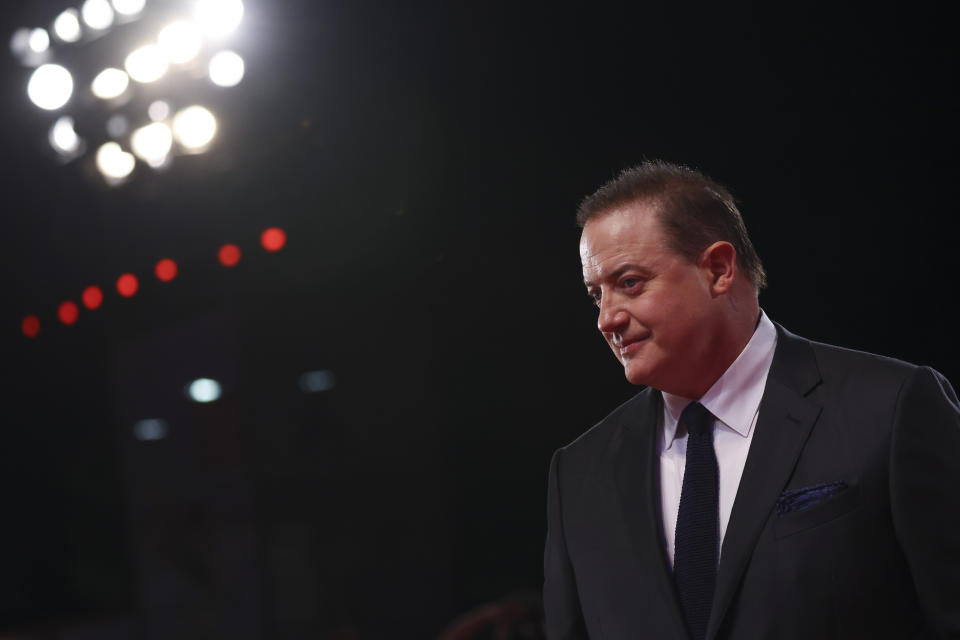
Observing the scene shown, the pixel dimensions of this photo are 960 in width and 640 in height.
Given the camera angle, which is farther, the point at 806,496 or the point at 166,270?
the point at 166,270

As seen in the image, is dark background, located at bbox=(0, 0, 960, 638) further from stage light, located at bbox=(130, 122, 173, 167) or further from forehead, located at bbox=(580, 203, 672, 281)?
forehead, located at bbox=(580, 203, 672, 281)

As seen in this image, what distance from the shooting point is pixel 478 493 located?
407cm

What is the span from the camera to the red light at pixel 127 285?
3.89m

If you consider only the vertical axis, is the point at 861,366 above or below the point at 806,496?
above

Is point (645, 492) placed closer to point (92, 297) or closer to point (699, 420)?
point (699, 420)

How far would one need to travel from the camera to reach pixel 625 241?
49.0 inches

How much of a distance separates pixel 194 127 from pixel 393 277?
2.90 feet

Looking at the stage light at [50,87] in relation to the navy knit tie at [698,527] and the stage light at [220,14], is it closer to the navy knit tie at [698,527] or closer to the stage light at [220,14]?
the stage light at [220,14]

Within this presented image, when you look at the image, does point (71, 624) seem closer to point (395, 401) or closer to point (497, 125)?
point (395, 401)

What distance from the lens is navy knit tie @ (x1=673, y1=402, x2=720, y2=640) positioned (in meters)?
1.23

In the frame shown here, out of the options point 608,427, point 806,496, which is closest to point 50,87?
point 608,427

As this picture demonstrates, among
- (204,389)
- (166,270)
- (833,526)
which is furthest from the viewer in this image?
(204,389)

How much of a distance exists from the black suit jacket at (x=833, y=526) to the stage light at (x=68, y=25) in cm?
295

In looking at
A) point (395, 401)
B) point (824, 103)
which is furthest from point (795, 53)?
point (395, 401)
